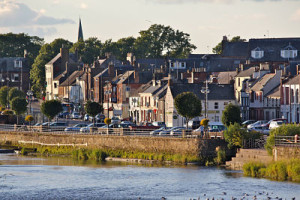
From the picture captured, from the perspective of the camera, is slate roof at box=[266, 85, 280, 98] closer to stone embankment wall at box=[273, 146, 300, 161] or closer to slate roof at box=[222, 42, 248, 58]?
stone embankment wall at box=[273, 146, 300, 161]

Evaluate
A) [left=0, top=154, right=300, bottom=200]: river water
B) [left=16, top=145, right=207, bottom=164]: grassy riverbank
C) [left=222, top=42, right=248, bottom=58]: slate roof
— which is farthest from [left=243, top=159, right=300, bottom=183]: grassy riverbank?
[left=222, top=42, right=248, bottom=58]: slate roof

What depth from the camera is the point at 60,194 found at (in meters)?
63.6

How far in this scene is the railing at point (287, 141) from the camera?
70125mm

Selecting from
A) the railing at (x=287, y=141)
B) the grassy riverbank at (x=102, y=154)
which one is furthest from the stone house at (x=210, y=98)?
the railing at (x=287, y=141)

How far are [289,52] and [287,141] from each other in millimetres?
95192

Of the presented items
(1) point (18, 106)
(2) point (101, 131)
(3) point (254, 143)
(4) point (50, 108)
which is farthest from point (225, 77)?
(3) point (254, 143)

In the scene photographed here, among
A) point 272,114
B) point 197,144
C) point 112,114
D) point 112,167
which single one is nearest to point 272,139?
point 197,144

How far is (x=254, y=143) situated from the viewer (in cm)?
7881

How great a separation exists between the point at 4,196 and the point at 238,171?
71.7 feet

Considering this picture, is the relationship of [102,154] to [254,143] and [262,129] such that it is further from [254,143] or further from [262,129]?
[254,143]

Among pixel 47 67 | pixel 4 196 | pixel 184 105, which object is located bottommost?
pixel 4 196

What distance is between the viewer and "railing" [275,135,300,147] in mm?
70125

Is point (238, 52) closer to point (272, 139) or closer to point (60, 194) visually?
point (272, 139)

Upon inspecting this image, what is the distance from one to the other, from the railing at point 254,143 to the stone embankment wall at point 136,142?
2770mm
